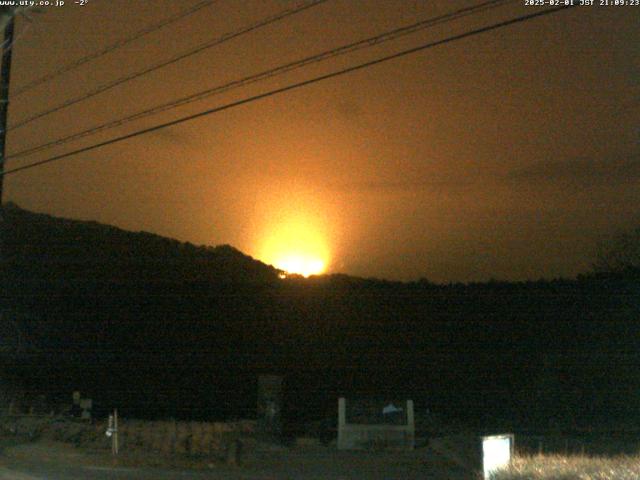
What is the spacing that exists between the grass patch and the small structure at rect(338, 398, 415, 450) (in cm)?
808

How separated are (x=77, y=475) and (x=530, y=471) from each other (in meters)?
6.93

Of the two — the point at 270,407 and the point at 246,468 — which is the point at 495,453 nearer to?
the point at 246,468

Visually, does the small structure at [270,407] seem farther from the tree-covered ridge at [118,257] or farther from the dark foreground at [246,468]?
the tree-covered ridge at [118,257]

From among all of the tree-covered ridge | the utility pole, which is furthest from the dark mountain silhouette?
the utility pole

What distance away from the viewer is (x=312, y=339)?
91.6 ft

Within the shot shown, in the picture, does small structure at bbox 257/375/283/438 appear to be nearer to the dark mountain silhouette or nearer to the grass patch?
the dark mountain silhouette

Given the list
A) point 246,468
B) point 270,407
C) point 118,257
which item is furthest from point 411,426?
point 118,257

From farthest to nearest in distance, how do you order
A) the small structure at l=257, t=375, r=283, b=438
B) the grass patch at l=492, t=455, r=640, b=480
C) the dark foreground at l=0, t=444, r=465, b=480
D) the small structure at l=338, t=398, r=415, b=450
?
the small structure at l=257, t=375, r=283, b=438
the small structure at l=338, t=398, r=415, b=450
the dark foreground at l=0, t=444, r=465, b=480
the grass patch at l=492, t=455, r=640, b=480

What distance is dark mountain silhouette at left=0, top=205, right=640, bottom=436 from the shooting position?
24.6 metres

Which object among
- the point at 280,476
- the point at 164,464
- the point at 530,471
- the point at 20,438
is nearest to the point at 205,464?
the point at 164,464

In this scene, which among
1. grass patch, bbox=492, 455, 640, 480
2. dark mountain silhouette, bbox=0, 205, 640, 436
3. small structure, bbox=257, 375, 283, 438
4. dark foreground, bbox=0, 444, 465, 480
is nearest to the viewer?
grass patch, bbox=492, 455, 640, 480

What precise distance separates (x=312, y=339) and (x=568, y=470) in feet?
62.0

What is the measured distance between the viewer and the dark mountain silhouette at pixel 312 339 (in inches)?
969

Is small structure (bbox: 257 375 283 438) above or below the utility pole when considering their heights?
below
